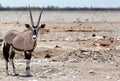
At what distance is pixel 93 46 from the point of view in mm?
23562

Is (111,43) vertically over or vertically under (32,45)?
under

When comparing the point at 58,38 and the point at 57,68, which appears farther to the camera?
the point at 58,38

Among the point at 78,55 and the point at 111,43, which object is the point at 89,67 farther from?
the point at 111,43

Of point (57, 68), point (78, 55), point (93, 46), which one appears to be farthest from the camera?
point (93, 46)

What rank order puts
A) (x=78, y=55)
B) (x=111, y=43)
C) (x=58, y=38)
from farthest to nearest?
(x=58, y=38) < (x=111, y=43) < (x=78, y=55)

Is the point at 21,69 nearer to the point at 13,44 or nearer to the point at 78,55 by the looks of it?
the point at 13,44

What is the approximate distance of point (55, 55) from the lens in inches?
795

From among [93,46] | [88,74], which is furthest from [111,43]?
[88,74]

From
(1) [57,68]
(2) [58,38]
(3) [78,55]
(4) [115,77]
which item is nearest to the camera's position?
(4) [115,77]

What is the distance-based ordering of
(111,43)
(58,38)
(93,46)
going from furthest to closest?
1. (58,38)
2. (111,43)
3. (93,46)

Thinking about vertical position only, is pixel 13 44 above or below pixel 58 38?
above

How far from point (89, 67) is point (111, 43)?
768 centimetres

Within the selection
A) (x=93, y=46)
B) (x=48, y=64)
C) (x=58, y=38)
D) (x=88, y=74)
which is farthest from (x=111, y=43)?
(x=88, y=74)

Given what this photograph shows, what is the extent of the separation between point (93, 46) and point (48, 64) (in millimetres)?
5745
